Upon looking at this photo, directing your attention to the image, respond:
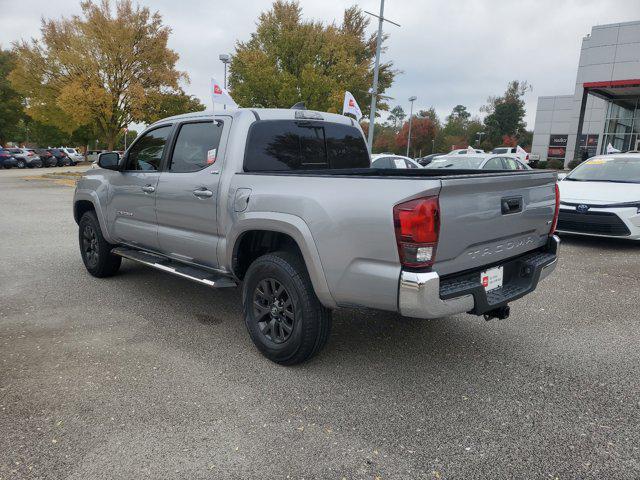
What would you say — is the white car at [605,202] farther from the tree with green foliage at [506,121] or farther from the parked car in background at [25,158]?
the tree with green foliage at [506,121]

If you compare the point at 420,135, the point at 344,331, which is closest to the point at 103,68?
the point at 344,331

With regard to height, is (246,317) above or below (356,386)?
above

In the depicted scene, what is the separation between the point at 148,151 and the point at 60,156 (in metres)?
40.9

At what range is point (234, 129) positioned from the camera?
3848mm

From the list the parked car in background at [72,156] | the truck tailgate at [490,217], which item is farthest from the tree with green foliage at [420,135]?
the truck tailgate at [490,217]

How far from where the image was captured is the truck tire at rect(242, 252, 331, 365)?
10.6 ft

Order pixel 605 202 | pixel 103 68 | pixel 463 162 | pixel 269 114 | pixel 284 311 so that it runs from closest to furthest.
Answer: pixel 284 311 → pixel 269 114 → pixel 605 202 → pixel 463 162 → pixel 103 68

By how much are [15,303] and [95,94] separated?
1890 cm

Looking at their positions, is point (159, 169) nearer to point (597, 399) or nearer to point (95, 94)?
point (597, 399)

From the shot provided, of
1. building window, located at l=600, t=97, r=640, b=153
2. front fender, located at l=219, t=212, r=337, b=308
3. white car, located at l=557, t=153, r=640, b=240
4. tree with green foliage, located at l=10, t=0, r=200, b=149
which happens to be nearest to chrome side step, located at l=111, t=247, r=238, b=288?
front fender, located at l=219, t=212, r=337, b=308

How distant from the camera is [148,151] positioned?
482cm

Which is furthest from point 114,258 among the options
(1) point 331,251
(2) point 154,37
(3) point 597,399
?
(2) point 154,37

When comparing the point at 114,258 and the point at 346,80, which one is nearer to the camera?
the point at 114,258

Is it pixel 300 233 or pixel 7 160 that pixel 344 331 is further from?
pixel 7 160
